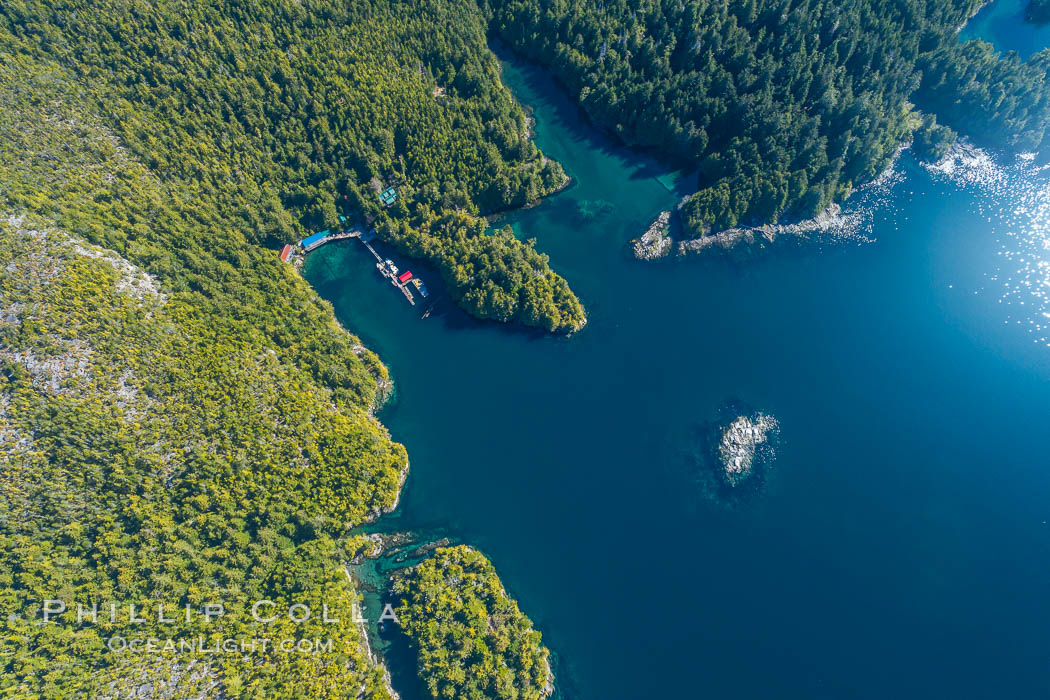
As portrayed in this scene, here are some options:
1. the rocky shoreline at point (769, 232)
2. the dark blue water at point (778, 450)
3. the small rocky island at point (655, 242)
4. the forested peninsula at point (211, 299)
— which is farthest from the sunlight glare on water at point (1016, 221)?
the forested peninsula at point (211, 299)

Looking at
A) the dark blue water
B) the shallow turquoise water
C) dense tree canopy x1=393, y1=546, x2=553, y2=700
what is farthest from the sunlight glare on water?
dense tree canopy x1=393, y1=546, x2=553, y2=700

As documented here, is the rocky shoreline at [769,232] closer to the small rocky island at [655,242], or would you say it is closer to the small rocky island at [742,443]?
the small rocky island at [655,242]

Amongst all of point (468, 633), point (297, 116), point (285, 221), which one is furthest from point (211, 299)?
point (468, 633)

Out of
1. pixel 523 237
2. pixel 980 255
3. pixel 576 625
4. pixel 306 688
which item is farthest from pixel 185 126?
pixel 980 255

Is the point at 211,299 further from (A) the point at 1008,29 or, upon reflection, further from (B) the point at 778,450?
(A) the point at 1008,29

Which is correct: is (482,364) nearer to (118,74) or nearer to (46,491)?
(46,491)

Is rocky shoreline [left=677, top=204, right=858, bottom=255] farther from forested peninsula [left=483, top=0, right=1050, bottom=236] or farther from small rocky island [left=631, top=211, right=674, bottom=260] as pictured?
small rocky island [left=631, top=211, right=674, bottom=260]
